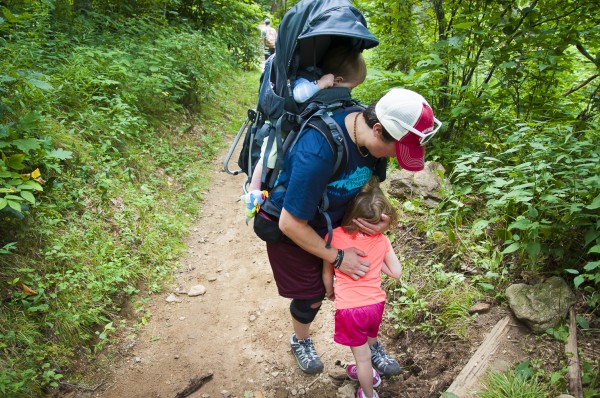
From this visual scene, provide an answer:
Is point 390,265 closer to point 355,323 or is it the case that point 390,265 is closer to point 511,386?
point 355,323

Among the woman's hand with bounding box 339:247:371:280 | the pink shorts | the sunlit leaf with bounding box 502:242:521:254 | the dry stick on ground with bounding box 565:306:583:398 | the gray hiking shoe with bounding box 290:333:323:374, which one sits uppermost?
the sunlit leaf with bounding box 502:242:521:254

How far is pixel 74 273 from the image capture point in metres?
3.68

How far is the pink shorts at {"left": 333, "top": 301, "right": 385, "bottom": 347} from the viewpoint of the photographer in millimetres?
2432

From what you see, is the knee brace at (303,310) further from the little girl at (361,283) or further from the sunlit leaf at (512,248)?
the sunlit leaf at (512,248)

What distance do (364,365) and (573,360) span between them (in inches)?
52.7

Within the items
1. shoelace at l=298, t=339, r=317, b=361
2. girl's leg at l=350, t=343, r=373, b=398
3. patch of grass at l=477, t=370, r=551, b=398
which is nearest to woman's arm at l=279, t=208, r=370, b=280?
girl's leg at l=350, t=343, r=373, b=398

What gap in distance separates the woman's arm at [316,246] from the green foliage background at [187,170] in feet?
4.06

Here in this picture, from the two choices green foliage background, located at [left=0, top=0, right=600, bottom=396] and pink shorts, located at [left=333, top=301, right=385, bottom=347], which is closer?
pink shorts, located at [left=333, top=301, right=385, bottom=347]

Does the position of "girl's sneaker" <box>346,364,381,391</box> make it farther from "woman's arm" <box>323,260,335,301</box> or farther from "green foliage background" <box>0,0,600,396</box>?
"woman's arm" <box>323,260,335,301</box>

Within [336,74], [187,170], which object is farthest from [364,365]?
[187,170]

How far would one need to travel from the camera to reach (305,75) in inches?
87.9

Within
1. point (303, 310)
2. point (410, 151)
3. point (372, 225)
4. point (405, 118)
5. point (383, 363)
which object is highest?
point (405, 118)

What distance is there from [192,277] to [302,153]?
3.12 metres

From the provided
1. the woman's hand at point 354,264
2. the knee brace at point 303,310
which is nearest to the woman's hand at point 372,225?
the woman's hand at point 354,264
